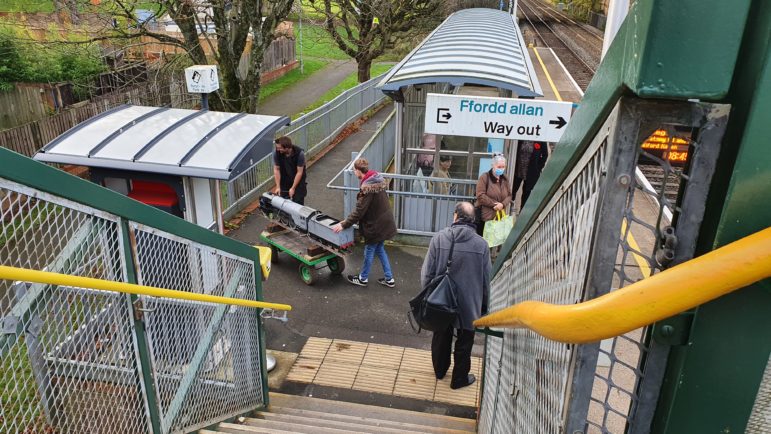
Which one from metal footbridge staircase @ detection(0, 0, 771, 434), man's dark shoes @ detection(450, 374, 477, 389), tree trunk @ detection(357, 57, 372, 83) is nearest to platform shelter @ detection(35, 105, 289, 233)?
metal footbridge staircase @ detection(0, 0, 771, 434)

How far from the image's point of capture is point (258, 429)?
12.6ft

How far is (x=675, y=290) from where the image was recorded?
0.94 m

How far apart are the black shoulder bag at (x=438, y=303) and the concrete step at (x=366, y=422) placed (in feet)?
2.64

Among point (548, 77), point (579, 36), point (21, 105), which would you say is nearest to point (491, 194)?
point (21, 105)

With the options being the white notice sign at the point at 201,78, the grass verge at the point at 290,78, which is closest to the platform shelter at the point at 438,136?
the white notice sign at the point at 201,78

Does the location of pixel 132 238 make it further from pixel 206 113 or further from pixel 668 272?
pixel 206 113

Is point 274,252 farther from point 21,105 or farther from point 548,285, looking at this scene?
point 21,105

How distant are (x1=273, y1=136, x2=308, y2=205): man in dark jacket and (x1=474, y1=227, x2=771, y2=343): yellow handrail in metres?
7.47

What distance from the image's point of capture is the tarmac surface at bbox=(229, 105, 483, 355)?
657cm

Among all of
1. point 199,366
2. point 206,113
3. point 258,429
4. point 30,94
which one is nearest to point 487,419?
point 258,429

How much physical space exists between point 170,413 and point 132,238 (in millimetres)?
1108

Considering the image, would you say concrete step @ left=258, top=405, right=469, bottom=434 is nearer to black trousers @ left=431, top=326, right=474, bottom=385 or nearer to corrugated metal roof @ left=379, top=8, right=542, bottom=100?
black trousers @ left=431, top=326, right=474, bottom=385

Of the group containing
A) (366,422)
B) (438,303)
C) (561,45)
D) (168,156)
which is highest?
(168,156)

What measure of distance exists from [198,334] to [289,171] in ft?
17.2
